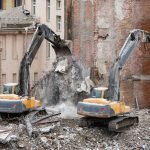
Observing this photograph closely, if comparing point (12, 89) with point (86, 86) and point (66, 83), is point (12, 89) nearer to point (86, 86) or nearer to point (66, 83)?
point (66, 83)

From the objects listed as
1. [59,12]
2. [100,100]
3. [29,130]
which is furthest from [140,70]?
[59,12]

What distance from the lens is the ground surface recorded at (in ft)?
60.6

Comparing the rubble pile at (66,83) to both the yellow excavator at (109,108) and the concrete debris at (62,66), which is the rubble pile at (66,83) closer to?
the concrete debris at (62,66)

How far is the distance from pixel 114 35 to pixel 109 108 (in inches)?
279

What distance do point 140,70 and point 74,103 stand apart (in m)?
3.45

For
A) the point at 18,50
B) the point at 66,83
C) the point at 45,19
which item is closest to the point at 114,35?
the point at 66,83

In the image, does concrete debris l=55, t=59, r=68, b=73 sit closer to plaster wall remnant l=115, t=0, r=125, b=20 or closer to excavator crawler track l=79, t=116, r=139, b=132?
plaster wall remnant l=115, t=0, r=125, b=20

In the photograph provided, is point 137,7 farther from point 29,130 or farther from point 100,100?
point 29,130

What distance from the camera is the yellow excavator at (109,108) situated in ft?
64.4

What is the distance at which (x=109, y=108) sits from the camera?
64.2 ft

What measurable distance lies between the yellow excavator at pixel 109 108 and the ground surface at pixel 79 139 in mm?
302

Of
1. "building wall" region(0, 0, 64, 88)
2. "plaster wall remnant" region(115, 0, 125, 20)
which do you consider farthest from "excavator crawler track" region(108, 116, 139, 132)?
"building wall" region(0, 0, 64, 88)

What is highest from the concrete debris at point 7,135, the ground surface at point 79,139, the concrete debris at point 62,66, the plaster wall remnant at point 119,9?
the plaster wall remnant at point 119,9

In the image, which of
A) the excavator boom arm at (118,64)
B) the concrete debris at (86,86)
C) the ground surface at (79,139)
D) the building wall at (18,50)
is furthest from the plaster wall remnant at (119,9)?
the building wall at (18,50)
